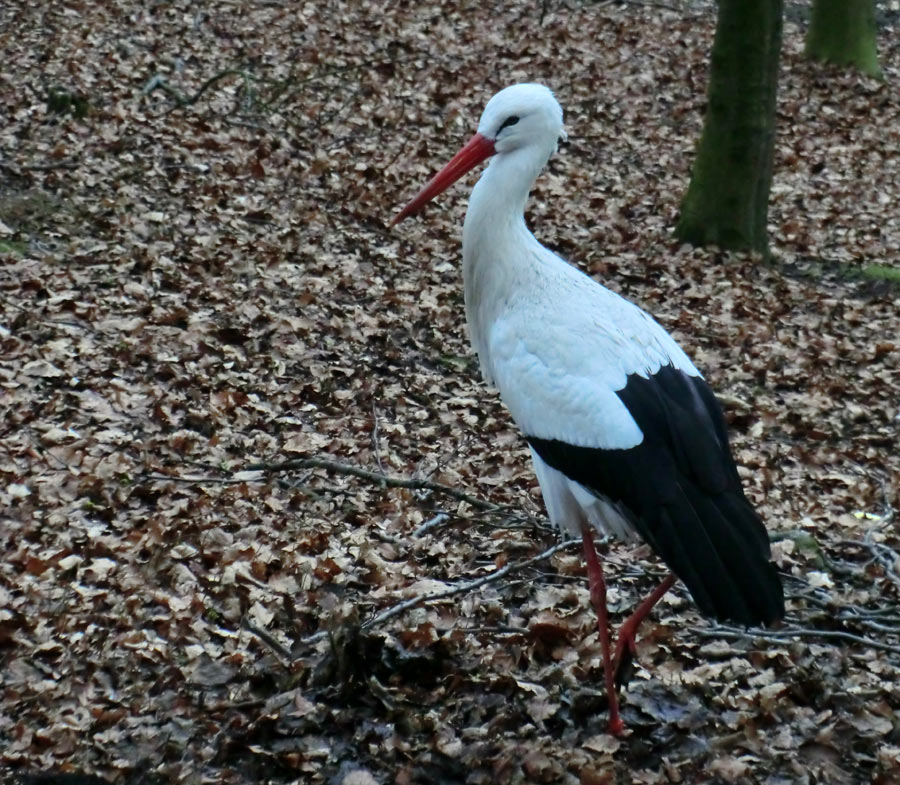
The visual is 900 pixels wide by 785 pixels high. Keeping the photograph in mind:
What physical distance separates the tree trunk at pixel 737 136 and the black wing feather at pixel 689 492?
603 cm

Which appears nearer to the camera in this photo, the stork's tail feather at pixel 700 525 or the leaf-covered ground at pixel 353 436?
the stork's tail feather at pixel 700 525

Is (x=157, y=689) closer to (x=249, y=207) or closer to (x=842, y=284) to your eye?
(x=249, y=207)

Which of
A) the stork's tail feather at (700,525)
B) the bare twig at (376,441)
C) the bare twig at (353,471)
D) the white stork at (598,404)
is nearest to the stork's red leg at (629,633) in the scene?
the white stork at (598,404)

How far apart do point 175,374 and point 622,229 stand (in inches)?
191

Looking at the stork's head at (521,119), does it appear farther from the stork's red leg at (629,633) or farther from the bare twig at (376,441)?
the bare twig at (376,441)

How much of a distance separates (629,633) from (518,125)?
2.10 metres

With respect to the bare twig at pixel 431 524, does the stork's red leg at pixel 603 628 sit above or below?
below

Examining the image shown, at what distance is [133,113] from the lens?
1075 centimetres

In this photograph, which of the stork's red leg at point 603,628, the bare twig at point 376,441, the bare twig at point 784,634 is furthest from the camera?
the bare twig at point 376,441

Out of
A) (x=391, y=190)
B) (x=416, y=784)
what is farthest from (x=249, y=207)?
(x=416, y=784)

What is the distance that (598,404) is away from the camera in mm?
4137

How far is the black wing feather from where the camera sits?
12.4 feet

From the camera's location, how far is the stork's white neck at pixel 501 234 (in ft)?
15.2

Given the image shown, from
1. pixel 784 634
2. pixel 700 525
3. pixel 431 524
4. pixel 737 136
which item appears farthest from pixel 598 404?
pixel 737 136
